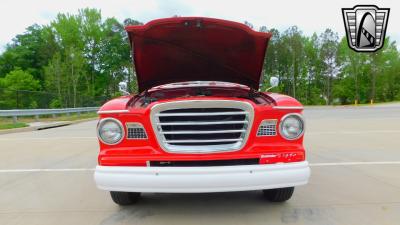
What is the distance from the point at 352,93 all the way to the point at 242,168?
234 ft

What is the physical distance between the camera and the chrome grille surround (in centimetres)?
350

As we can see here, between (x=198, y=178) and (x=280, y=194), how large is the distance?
1282 mm

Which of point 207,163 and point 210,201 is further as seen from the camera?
point 210,201

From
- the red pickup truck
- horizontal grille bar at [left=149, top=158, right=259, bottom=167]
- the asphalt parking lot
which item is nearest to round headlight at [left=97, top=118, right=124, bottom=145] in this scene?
the red pickup truck

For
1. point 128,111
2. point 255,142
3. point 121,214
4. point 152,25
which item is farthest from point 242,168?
point 152,25

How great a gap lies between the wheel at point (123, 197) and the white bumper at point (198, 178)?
62cm

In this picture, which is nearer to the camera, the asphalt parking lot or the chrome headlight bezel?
the chrome headlight bezel

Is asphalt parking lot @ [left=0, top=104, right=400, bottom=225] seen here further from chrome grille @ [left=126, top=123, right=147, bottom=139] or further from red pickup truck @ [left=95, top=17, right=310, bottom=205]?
chrome grille @ [left=126, top=123, right=147, bottom=139]

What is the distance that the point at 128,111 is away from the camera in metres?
3.58

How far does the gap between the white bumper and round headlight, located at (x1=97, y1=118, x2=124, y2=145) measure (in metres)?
0.32

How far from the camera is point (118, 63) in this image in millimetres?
61375

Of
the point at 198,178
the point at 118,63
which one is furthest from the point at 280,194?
the point at 118,63

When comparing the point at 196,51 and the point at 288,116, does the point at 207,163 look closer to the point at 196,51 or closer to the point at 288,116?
the point at 288,116

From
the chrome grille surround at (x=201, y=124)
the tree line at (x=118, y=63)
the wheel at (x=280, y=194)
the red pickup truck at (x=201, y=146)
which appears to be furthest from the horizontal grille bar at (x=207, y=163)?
the tree line at (x=118, y=63)
